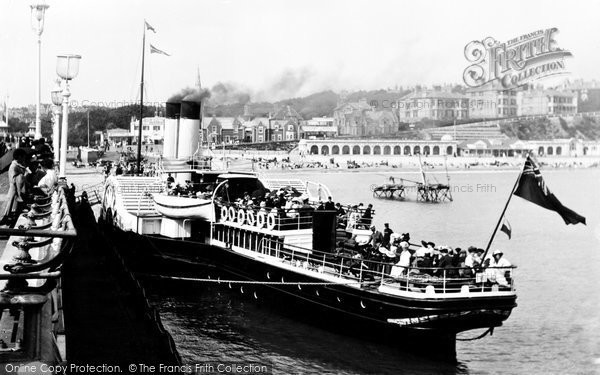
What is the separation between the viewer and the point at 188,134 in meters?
36.2

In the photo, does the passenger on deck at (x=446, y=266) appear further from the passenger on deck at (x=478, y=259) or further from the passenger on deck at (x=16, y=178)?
the passenger on deck at (x=16, y=178)

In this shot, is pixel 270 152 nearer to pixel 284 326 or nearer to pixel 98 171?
pixel 98 171

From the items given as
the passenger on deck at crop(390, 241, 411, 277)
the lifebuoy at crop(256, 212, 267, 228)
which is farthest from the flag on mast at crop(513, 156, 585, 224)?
the lifebuoy at crop(256, 212, 267, 228)

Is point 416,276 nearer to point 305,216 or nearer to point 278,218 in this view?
point 305,216

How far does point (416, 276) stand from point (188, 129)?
18.6 meters

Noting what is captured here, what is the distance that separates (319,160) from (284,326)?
6231 inches

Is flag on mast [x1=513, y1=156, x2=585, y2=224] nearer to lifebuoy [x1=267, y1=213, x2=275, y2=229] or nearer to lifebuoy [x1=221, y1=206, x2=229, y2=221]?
lifebuoy [x1=267, y1=213, x2=275, y2=229]

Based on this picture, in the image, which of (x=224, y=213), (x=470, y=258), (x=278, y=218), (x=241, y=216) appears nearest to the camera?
(x=470, y=258)

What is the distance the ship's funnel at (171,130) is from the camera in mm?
36500

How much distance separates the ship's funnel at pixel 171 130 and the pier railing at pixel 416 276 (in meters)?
15.2

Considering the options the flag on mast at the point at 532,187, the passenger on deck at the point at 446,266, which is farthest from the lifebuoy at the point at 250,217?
the flag on mast at the point at 532,187

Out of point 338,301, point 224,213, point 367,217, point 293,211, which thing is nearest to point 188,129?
point 224,213

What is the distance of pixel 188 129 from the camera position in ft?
120

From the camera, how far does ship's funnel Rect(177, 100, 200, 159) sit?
36078 mm
